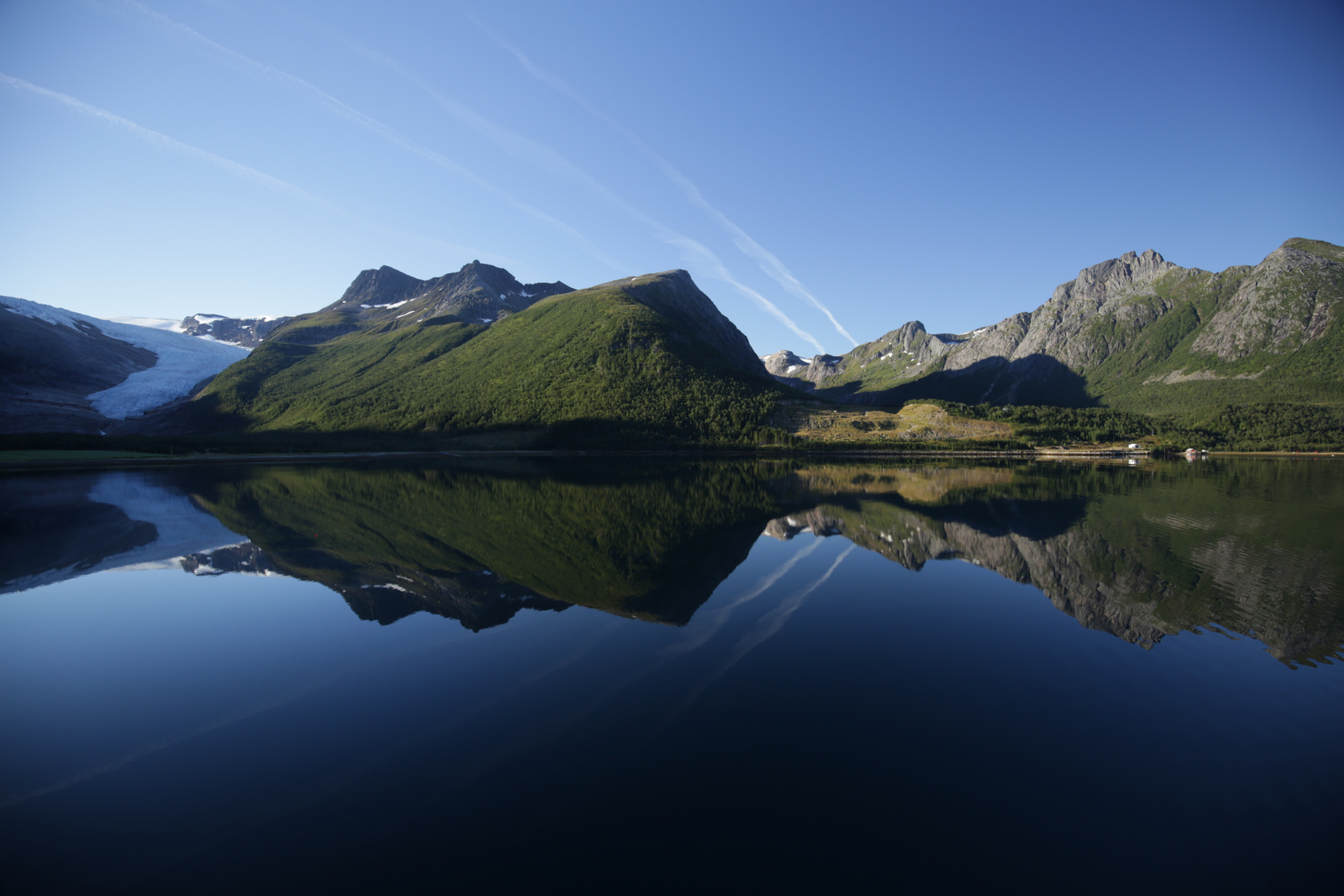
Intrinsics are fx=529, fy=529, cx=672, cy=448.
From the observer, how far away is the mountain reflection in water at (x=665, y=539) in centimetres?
1920

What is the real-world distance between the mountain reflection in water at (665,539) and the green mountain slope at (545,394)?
86.1 meters

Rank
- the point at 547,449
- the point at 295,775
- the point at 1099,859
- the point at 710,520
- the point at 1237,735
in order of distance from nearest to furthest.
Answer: the point at 1099,859 < the point at 295,775 < the point at 1237,735 < the point at 710,520 < the point at 547,449

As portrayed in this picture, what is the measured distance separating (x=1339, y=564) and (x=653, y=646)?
3152cm

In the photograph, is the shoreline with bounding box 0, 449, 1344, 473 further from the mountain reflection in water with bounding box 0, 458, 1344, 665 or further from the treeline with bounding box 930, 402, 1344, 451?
the mountain reflection in water with bounding box 0, 458, 1344, 665

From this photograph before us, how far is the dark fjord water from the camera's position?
25.0 ft

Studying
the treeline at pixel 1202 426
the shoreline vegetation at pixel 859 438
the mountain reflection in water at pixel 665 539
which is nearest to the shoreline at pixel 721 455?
the shoreline vegetation at pixel 859 438

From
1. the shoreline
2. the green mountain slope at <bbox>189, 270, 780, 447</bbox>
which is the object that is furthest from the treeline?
the green mountain slope at <bbox>189, 270, 780, 447</bbox>

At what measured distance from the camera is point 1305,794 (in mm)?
9055

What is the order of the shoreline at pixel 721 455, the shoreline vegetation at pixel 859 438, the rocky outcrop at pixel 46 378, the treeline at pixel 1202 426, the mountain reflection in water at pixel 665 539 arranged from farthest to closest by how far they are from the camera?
the treeline at pixel 1202 426
the rocky outcrop at pixel 46 378
the shoreline vegetation at pixel 859 438
the shoreline at pixel 721 455
the mountain reflection in water at pixel 665 539

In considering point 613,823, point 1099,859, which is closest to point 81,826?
point 613,823

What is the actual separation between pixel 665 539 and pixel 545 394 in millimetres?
136461

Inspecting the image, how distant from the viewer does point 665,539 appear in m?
29.4

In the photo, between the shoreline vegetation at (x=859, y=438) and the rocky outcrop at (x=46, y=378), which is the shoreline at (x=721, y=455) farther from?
the rocky outcrop at (x=46, y=378)

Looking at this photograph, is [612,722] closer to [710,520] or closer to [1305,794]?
[1305,794]
